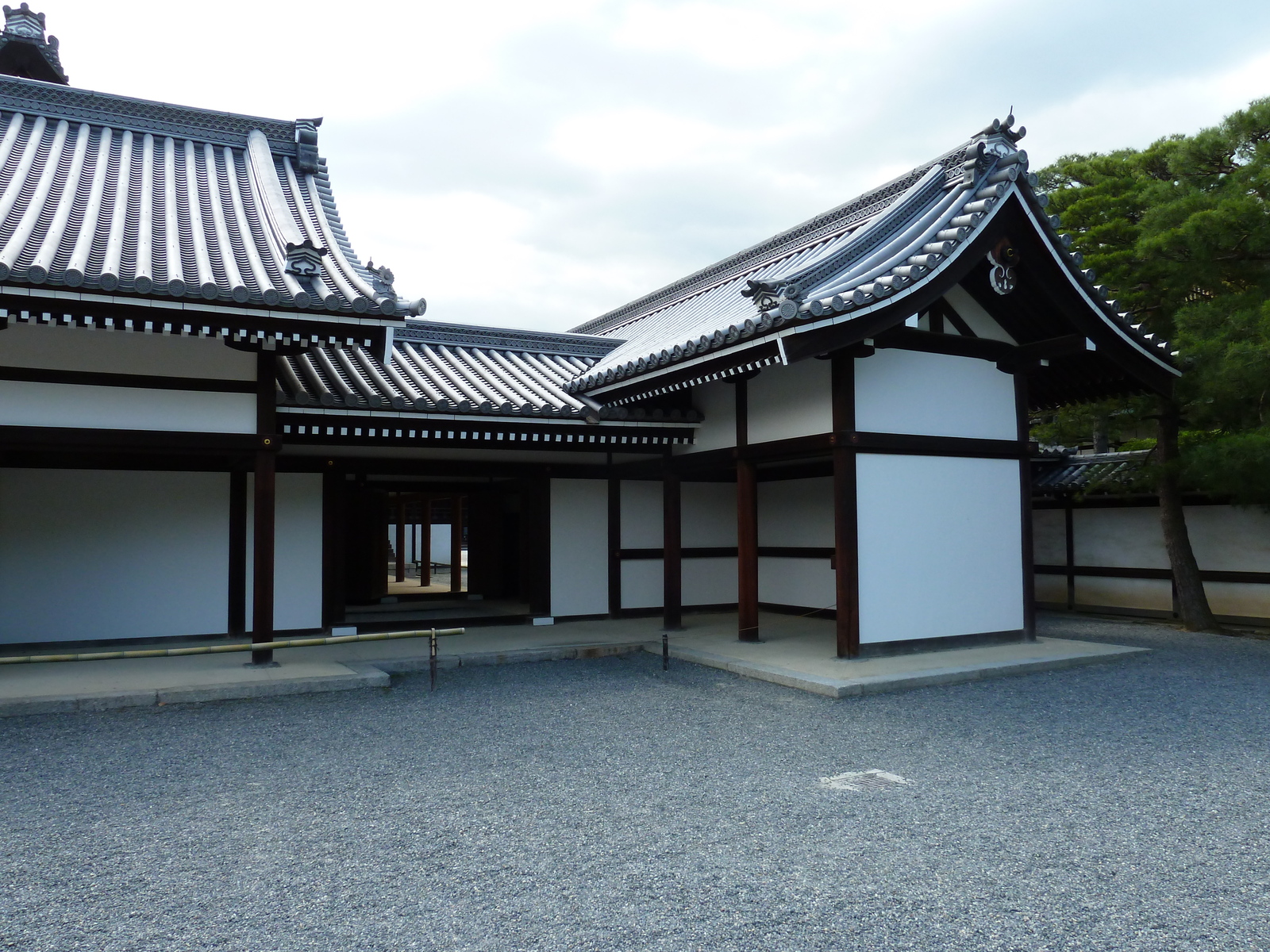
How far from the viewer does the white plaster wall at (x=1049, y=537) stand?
13.1 meters

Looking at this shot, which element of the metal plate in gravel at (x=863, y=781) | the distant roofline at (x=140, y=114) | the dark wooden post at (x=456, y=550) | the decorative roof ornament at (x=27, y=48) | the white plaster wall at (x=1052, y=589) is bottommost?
the metal plate in gravel at (x=863, y=781)

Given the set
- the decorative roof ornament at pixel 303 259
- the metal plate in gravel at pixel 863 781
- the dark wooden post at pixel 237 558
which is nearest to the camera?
the metal plate in gravel at pixel 863 781

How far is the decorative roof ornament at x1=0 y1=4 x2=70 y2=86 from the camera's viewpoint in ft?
40.9

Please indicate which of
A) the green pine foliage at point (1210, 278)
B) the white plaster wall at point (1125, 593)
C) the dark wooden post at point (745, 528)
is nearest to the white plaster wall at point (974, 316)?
the green pine foliage at point (1210, 278)

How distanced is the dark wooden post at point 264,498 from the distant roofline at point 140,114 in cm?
465

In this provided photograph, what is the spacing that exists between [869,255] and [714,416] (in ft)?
8.61

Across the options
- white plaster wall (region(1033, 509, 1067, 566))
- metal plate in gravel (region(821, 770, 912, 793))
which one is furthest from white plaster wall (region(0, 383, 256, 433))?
white plaster wall (region(1033, 509, 1067, 566))

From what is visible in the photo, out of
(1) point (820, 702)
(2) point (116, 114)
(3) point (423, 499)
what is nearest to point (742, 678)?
(1) point (820, 702)

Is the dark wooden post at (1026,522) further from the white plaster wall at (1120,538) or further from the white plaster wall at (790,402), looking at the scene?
the white plaster wall at (1120,538)

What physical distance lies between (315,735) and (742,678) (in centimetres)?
367

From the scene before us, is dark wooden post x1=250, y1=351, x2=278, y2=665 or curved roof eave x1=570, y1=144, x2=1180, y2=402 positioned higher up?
curved roof eave x1=570, y1=144, x2=1180, y2=402

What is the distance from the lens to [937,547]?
26.7 feet

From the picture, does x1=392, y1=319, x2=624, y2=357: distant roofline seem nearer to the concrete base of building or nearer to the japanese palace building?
the japanese palace building

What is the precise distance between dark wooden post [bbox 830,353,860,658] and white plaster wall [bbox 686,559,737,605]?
14.0 ft
